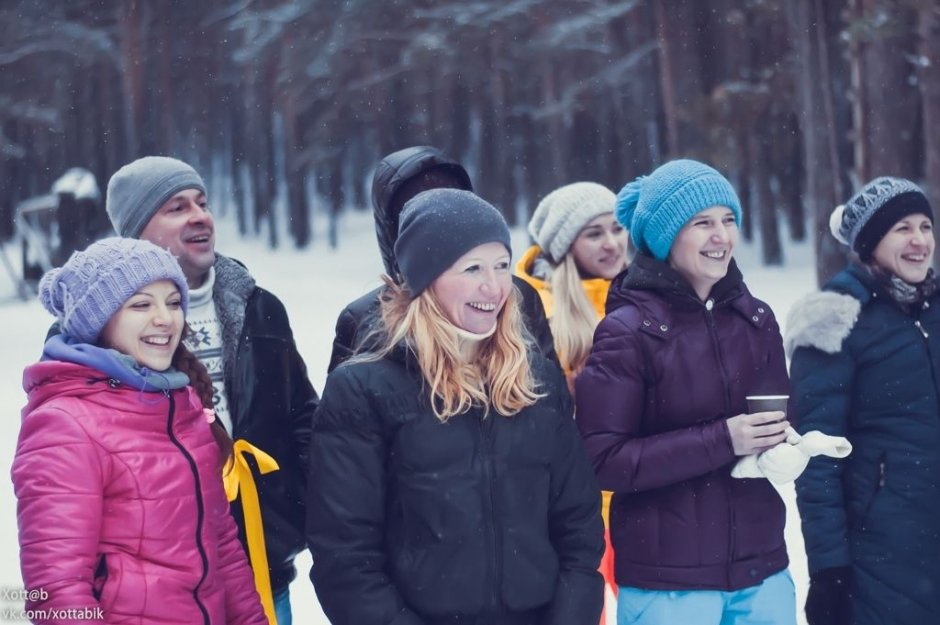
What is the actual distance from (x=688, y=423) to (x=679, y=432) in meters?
0.09

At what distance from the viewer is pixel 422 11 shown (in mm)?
23656

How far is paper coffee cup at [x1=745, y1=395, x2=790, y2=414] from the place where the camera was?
10.5ft

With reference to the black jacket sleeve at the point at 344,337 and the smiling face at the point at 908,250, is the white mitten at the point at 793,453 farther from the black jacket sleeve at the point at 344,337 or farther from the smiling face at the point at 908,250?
the black jacket sleeve at the point at 344,337

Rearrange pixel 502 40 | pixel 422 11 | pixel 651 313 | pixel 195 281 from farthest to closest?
pixel 502 40
pixel 422 11
pixel 195 281
pixel 651 313

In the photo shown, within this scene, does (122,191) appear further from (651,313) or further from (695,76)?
(695,76)

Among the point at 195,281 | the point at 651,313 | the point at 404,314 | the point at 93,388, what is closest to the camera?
the point at 93,388

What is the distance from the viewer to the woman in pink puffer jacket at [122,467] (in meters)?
2.69

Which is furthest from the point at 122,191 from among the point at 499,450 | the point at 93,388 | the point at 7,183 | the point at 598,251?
the point at 7,183

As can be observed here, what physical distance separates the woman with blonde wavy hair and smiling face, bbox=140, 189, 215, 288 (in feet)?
2.82

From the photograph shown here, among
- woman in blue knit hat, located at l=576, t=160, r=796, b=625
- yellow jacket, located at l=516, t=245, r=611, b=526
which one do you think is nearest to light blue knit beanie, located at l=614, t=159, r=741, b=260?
woman in blue knit hat, located at l=576, t=160, r=796, b=625

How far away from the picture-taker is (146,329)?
3.02 meters

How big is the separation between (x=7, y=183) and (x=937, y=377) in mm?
25884

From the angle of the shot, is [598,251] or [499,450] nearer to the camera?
[499,450]

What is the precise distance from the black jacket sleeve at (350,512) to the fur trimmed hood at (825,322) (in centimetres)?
166
